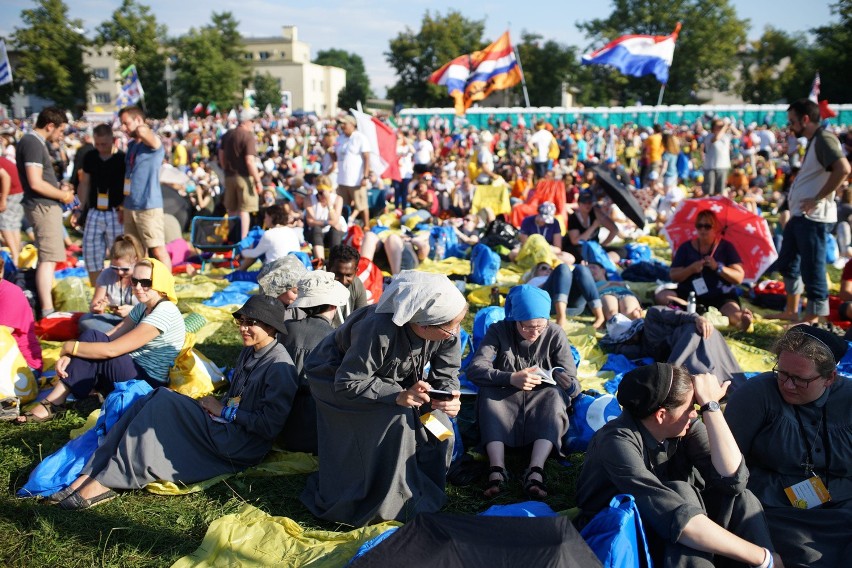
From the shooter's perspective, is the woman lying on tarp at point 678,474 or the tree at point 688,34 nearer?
the woman lying on tarp at point 678,474

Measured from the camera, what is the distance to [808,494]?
10.5ft

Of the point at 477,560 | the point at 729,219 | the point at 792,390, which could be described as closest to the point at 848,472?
the point at 792,390

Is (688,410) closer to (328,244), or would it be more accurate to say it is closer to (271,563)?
(271,563)

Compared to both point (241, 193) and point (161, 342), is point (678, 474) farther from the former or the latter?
point (241, 193)

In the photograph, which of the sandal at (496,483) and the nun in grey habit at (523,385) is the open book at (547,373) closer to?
the nun in grey habit at (523,385)

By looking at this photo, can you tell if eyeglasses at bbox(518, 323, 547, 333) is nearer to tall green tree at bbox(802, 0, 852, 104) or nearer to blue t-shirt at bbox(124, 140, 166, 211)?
blue t-shirt at bbox(124, 140, 166, 211)

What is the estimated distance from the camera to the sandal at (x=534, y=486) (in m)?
Result: 3.84

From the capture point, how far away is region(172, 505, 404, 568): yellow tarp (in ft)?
10.6

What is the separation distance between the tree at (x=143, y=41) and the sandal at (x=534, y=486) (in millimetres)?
61598

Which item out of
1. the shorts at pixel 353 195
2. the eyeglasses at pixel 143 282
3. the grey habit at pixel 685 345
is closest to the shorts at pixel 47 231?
the eyeglasses at pixel 143 282

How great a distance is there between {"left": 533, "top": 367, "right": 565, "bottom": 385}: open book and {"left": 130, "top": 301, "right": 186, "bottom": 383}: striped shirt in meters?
2.49

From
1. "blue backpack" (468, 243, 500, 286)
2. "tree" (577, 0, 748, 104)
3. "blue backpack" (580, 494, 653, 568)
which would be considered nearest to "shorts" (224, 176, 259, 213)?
"blue backpack" (468, 243, 500, 286)

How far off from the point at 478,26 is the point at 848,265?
7176cm

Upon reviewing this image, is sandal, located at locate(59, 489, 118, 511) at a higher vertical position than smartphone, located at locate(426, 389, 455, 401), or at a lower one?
lower
